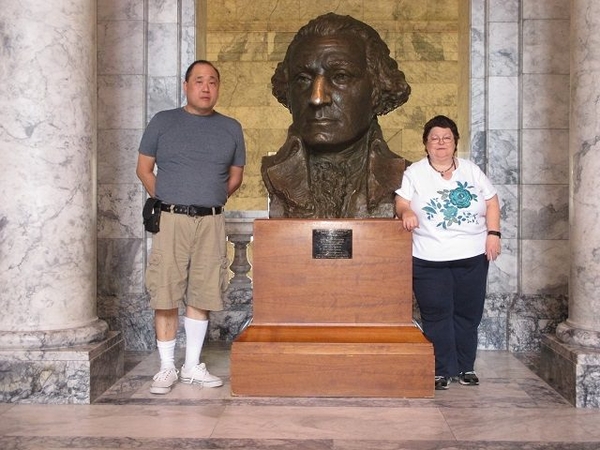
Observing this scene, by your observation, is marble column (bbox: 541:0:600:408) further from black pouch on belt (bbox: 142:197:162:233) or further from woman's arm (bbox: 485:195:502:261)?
black pouch on belt (bbox: 142:197:162:233)

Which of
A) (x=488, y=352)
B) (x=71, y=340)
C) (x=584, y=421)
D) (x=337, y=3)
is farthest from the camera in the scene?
(x=337, y=3)

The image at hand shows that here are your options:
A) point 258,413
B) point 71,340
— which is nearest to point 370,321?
point 258,413

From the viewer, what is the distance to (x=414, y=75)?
37.4ft

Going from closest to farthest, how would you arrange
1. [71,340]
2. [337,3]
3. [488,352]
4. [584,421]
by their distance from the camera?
1. [584,421]
2. [71,340]
3. [488,352]
4. [337,3]

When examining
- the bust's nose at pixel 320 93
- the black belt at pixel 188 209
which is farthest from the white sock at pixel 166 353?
the bust's nose at pixel 320 93

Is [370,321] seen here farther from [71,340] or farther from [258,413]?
[71,340]

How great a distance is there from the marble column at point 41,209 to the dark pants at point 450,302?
231 cm

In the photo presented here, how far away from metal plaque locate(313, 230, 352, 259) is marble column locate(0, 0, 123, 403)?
1.68 meters

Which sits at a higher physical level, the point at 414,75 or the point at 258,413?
the point at 414,75

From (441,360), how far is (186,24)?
4069 millimetres

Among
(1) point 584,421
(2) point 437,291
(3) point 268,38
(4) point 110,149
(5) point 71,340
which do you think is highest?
(3) point 268,38

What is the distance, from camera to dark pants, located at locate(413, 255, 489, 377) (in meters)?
5.23

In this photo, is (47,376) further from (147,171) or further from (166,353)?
(147,171)

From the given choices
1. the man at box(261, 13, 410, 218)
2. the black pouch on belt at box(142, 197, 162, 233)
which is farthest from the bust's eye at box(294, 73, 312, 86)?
the black pouch on belt at box(142, 197, 162, 233)
